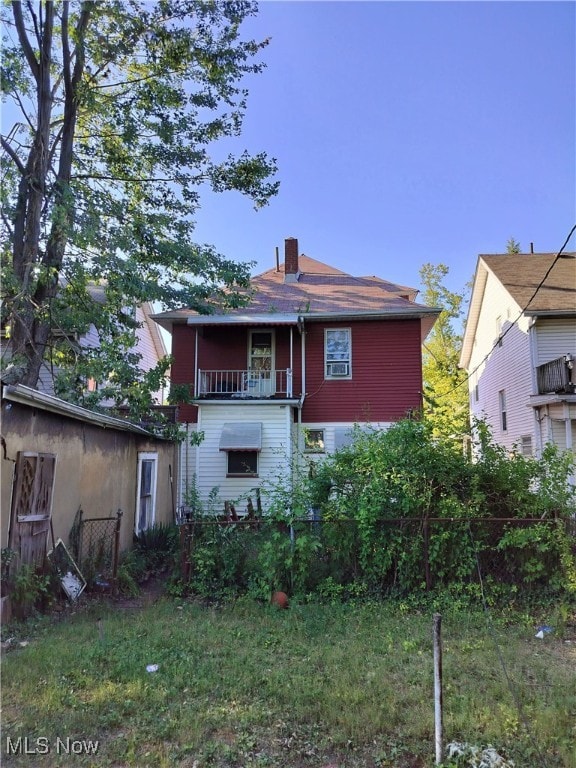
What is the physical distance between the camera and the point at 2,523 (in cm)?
479

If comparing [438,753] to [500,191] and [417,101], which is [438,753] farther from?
[500,191]

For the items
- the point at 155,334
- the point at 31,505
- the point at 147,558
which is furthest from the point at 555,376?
the point at 155,334

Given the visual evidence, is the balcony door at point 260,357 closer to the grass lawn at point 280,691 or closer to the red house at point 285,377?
the red house at point 285,377

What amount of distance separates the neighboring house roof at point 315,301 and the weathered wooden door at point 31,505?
7.29 meters

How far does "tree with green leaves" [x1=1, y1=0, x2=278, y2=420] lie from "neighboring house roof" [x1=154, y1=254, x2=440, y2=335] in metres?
2.54

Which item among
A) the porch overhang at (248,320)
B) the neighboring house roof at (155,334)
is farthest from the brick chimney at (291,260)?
the neighboring house roof at (155,334)

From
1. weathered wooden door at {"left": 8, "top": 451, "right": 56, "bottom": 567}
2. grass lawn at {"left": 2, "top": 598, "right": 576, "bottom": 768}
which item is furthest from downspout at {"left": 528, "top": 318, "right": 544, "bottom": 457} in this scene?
weathered wooden door at {"left": 8, "top": 451, "right": 56, "bottom": 567}

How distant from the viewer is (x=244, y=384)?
13852 millimetres

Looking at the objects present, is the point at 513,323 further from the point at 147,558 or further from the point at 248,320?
the point at 147,558

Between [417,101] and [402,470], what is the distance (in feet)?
24.0

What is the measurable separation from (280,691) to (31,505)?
3.62 meters

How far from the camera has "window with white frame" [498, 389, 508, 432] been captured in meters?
16.3

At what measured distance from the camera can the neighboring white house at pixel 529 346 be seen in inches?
493

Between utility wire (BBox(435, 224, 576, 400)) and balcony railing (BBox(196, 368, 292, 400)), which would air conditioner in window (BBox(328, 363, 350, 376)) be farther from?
utility wire (BBox(435, 224, 576, 400))
